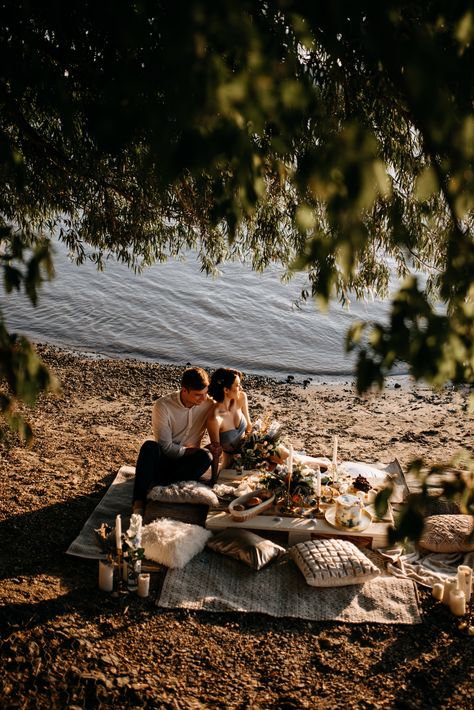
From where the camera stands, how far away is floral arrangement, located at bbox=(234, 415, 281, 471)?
7516 mm

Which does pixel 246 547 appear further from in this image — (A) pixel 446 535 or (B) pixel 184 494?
(A) pixel 446 535

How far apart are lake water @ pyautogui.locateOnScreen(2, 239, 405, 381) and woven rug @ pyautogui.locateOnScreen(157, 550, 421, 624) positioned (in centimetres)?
969

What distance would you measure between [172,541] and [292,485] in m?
1.36

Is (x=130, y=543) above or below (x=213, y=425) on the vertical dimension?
below

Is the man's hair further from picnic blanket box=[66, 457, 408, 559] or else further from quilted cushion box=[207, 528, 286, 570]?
quilted cushion box=[207, 528, 286, 570]

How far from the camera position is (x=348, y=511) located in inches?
248

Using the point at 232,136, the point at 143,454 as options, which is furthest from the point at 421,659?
→ the point at 232,136

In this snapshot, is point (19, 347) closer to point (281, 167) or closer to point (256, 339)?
point (281, 167)

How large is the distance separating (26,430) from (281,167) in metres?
1.67

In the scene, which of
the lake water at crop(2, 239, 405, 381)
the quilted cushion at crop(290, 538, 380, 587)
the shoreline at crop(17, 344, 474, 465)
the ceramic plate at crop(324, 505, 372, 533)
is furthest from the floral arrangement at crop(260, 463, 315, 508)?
the lake water at crop(2, 239, 405, 381)

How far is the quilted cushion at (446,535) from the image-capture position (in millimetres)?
6422

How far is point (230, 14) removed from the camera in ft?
6.59

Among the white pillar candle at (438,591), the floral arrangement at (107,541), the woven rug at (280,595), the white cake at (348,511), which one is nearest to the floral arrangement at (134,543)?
the floral arrangement at (107,541)

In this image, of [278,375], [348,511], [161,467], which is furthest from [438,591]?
[278,375]
